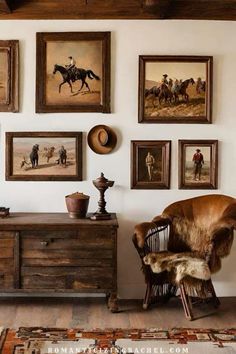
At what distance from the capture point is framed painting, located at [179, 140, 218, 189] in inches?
179

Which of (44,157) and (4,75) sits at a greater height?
(4,75)

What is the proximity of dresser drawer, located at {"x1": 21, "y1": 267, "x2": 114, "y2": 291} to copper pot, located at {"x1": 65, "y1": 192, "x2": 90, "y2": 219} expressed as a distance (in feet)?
1.54

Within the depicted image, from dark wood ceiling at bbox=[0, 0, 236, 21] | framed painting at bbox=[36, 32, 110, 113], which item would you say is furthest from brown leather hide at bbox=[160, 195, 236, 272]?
dark wood ceiling at bbox=[0, 0, 236, 21]

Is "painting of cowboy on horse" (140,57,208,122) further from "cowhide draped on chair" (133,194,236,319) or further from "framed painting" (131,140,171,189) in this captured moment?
"cowhide draped on chair" (133,194,236,319)

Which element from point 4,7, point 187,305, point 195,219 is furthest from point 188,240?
point 4,7

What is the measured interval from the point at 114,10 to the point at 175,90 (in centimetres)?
90

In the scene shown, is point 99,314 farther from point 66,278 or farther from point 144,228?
point 144,228

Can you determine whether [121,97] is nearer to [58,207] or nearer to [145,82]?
[145,82]

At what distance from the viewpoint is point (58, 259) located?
13.2ft

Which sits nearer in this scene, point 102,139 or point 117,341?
point 117,341

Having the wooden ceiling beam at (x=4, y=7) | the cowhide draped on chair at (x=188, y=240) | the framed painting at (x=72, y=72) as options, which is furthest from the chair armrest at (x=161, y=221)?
the wooden ceiling beam at (x=4, y=7)

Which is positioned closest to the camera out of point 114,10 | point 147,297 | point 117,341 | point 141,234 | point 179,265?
point 117,341

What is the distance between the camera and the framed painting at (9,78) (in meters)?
4.48

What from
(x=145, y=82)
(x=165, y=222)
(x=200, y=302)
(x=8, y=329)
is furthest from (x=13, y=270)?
(x=145, y=82)
